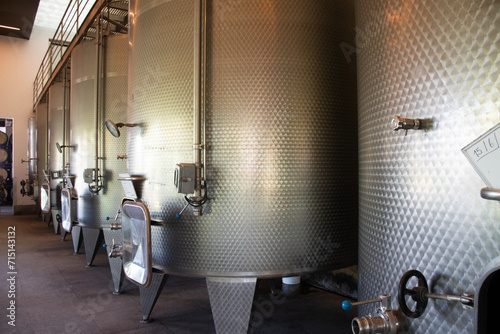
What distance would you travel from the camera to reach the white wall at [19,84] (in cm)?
1424

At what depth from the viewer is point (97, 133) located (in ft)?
18.5

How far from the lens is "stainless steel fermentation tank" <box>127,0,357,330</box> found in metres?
3.05

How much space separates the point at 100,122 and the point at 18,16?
830 centimetres

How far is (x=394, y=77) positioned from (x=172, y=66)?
2.06m

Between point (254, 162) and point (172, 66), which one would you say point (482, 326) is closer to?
point (254, 162)

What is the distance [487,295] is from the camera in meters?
1.31

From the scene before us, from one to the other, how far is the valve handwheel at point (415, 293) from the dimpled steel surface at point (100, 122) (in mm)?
4724

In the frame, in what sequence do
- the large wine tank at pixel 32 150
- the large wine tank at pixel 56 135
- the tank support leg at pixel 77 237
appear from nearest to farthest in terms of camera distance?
the tank support leg at pixel 77 237, the large wine tank at pixel 56 135, the large wine tank at pixel 32 150

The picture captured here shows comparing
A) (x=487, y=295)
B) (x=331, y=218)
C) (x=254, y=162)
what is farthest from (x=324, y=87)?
(x=487, y=295)

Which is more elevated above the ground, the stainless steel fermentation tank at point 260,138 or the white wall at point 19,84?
the white wall at point 19,84

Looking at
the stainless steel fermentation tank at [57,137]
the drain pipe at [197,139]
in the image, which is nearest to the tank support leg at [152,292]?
the drain pipe at [197,139]

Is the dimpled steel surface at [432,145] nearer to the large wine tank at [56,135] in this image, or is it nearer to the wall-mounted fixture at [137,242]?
the wall-mounted fixture at [137,242]

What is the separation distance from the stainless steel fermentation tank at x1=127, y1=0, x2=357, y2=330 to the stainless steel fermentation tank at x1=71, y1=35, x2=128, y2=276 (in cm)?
237

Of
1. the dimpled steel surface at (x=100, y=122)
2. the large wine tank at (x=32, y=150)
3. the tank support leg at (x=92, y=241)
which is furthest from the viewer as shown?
the large wine tank at (x=32, y=150)
